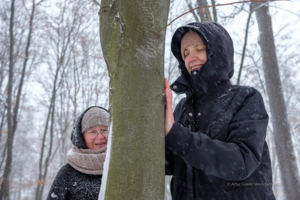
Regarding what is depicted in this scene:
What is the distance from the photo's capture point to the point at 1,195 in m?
6.22

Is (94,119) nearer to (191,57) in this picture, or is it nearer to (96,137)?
(96,137)

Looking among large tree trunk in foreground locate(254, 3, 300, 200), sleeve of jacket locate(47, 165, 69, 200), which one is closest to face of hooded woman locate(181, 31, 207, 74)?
sleeve of jacket locate(47, 165, 69, 200)

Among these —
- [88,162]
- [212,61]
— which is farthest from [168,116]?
[88,162]

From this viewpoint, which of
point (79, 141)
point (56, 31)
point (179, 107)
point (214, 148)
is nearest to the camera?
point (214, 148)

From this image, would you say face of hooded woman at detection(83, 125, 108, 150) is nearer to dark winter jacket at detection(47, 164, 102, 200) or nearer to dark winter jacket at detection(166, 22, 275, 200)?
dark winter jacket at detection(47, 164, 102, 200)

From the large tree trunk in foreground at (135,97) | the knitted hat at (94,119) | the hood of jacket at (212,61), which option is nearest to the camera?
the large tree trunk in foreground at (135,97)

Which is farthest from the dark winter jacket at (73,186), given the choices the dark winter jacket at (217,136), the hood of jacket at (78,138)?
the dark winter jacket at (217,136)

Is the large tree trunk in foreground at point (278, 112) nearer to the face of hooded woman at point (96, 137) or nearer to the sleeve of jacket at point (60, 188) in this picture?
the face of hooded woman at point (96, 137)

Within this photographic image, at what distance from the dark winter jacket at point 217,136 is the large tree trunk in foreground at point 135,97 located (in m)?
0.19

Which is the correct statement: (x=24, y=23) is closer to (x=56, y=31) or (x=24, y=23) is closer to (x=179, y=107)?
(x=56, y=31)

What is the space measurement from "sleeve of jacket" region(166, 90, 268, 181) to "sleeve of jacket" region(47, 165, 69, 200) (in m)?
1.77

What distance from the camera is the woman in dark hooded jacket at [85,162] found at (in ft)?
8.33

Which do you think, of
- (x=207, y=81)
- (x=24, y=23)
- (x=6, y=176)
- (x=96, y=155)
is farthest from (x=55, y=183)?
(x=24, y=23)

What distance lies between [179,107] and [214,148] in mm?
695
